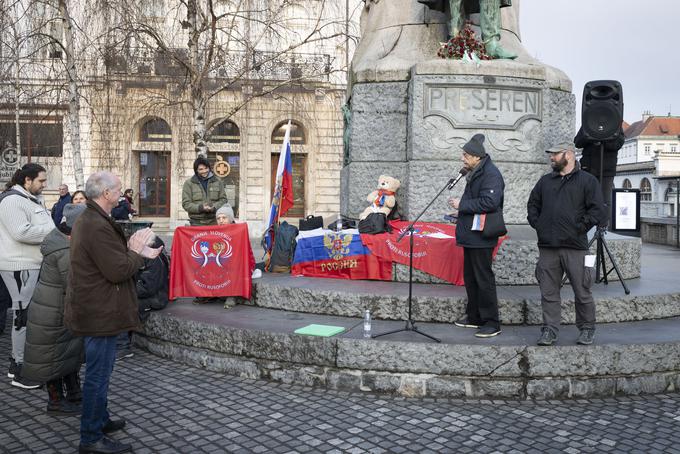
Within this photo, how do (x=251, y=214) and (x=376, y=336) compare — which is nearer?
(x=376, y=336)

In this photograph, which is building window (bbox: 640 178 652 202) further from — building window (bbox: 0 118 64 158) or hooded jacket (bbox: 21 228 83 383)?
hooded jacket (bbox: 21 228 83 383)

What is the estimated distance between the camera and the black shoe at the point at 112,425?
13.7ft

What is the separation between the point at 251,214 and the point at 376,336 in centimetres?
2170

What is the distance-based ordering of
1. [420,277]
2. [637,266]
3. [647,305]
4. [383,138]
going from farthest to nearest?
1. [383,138]
2. [637,266]
3. [420,277]
4. [647,305]

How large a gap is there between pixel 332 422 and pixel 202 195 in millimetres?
4622

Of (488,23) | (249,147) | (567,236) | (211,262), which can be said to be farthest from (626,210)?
(249,147)

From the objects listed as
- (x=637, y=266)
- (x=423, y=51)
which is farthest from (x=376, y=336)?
(x=423, y=51)

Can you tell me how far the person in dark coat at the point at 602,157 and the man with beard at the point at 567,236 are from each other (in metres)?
2.53

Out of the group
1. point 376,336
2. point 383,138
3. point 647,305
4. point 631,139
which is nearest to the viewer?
point 376,336

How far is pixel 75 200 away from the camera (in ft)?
31.3

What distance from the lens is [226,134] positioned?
88.5ft

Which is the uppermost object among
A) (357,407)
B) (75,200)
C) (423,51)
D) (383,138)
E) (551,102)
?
(423,51)

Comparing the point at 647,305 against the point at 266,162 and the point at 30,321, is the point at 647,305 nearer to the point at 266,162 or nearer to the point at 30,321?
the point at 30,321

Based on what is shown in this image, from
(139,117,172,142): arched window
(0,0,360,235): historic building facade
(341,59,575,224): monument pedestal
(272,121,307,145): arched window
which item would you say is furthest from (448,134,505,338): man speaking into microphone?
(139,117,172,142): arched window
